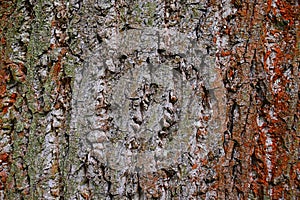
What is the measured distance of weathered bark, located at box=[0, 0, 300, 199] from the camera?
1.13 meters

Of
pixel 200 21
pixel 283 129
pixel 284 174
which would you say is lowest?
pixel 284 174

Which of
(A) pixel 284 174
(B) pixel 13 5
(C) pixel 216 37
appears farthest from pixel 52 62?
(A) pixel 284 174

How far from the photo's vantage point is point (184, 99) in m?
1.14

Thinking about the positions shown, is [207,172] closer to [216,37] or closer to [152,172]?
[152,172]

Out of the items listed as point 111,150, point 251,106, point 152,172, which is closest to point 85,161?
point 111,150

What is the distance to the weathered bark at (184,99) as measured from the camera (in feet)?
3.72

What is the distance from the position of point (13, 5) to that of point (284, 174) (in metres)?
0.87

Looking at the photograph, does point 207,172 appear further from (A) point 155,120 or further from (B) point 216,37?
(B) point 216,37

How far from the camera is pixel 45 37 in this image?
118 centimetres

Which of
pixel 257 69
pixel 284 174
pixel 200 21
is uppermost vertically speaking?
pixel 200 21

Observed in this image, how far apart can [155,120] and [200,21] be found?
281 mm

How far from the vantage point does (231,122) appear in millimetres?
1142

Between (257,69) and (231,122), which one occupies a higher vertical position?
(257,69)

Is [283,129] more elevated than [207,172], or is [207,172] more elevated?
[283,129]
